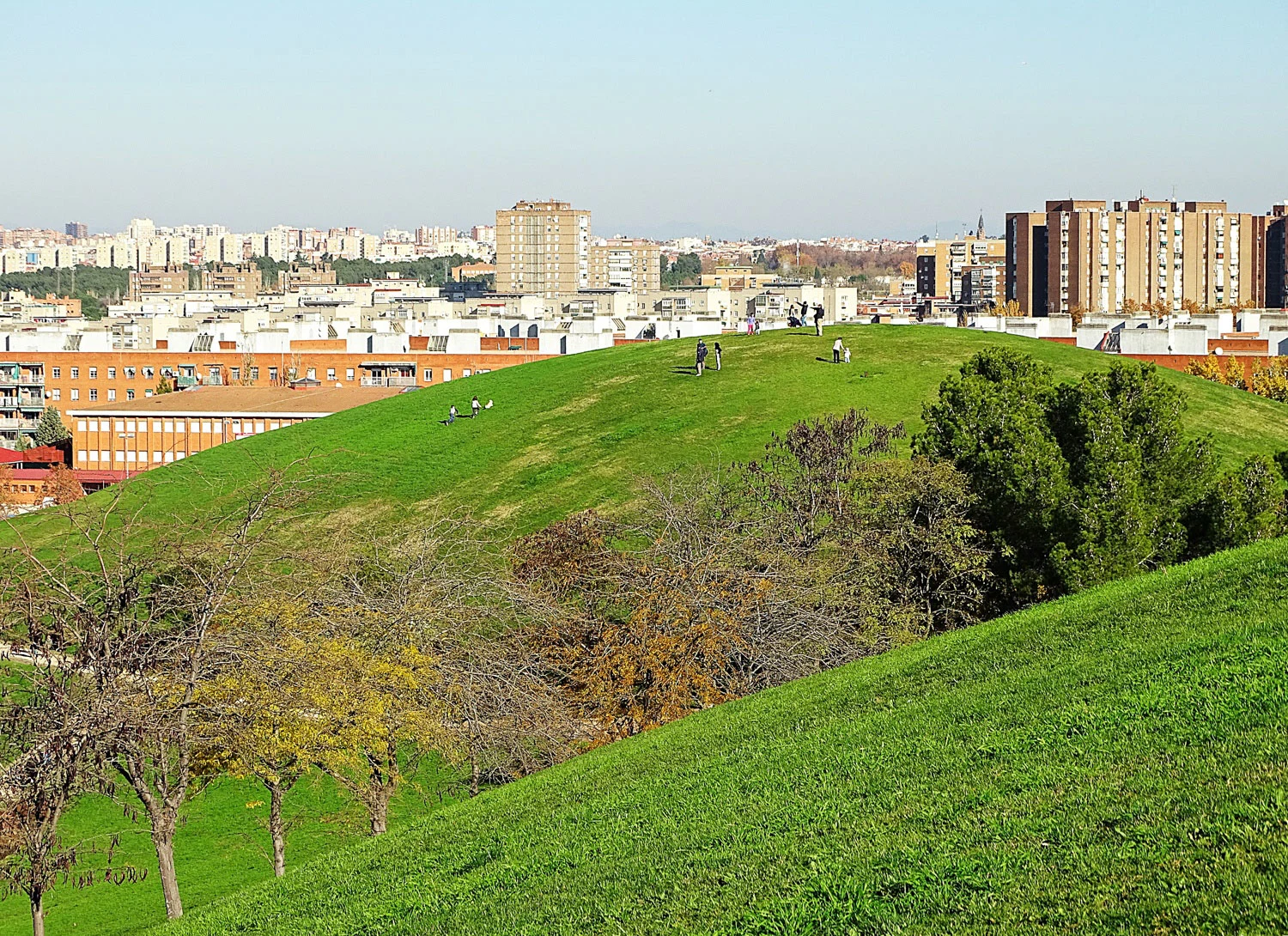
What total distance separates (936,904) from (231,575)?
10.9 metres

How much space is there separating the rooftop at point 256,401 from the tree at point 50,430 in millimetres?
9842

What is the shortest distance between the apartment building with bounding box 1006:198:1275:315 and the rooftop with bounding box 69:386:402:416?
277ft

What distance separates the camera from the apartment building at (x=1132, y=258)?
14812 centimetres

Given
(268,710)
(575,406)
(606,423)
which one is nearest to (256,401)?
(575,406)

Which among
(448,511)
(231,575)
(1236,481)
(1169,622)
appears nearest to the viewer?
(1169,622)

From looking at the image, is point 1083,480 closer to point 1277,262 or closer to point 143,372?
point 143,372

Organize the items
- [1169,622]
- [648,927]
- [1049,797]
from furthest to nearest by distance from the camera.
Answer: [1169,622], [1049,797], [648,927]

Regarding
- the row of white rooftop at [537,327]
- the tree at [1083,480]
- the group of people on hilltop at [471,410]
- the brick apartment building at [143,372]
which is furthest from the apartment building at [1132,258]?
the tree at [1083,480]

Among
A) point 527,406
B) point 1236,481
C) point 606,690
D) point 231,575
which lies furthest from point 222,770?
point 527,406

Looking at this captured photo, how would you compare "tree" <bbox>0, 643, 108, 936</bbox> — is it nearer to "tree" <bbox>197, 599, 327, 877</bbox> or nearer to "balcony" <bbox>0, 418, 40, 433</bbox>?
"tree" <bbox>197, 599, 327, 877</bbox>

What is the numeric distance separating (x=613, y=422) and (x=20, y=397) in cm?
6522

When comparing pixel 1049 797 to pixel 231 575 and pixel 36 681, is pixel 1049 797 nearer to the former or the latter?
pixel 231 575

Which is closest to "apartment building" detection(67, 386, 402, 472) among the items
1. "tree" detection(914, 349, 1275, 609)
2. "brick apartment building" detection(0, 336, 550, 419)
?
"brick apartment building" detection(0, 336, 550, 419)

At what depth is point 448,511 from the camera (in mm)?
44781
